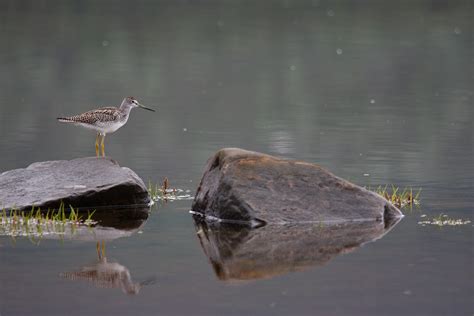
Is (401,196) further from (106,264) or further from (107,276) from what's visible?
(107,276)

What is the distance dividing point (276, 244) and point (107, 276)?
263 centimetres

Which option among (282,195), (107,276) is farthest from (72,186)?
(107,276)

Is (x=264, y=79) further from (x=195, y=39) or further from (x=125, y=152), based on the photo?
(x=125, y=152)

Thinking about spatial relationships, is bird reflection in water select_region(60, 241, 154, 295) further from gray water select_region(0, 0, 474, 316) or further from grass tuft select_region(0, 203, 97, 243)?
grass tuft select_region(0, 203, 97, 243)

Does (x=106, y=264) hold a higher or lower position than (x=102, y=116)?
lower

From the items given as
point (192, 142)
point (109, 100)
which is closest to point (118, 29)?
point (109, 100)

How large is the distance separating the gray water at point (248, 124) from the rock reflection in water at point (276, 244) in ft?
0.69

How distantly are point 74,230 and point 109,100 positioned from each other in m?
18.6

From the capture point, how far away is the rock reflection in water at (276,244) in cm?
1348

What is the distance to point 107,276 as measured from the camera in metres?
13.0

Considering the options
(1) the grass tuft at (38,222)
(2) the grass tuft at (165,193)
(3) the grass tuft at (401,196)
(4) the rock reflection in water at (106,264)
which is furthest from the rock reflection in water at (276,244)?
(2) the grass tuft at (165,193)

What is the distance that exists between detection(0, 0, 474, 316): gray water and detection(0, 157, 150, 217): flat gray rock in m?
0.60

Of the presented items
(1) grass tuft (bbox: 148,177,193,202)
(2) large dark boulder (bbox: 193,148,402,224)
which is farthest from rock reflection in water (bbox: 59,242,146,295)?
(1) grass tuft (bbox: 148,177,193,202)

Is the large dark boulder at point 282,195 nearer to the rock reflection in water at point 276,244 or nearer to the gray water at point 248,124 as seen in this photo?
the rock reflection in water at point 276,244
